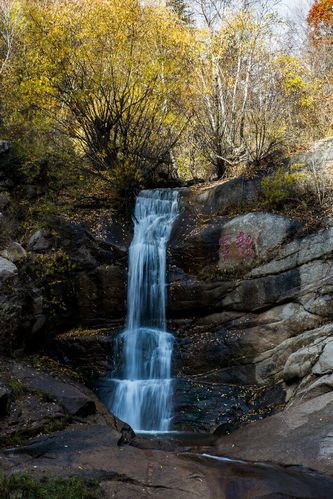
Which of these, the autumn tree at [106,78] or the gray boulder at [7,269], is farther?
the autumn tree at [106,78]

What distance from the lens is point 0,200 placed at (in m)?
11.9

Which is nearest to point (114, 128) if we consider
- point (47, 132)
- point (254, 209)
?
point (47, 132)

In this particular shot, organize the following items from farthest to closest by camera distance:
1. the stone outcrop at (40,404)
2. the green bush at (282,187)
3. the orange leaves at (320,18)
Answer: the orange leaves at (320,18), the green bush at (282,187), the stone outcrop at (40,404)

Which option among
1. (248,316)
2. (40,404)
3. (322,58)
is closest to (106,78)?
(248,316)

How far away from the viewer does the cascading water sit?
9469 mm

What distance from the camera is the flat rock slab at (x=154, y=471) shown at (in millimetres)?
5742

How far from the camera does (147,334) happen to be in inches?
423

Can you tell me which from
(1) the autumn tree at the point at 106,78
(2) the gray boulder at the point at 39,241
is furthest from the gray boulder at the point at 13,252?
(1) the autumn tree at the point at 106,78

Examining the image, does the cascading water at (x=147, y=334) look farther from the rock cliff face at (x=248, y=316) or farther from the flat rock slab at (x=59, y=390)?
the flat rock slab at (x=59, y=390)

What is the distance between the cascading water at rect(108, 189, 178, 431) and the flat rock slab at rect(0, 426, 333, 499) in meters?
2.28

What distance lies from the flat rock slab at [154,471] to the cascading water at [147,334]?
228 cm

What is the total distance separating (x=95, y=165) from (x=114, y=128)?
1274 mm

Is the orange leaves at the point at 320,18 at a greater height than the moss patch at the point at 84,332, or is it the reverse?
the orange leaves at the point at 320,18

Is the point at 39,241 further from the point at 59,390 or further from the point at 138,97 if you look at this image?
the point at 138,97
